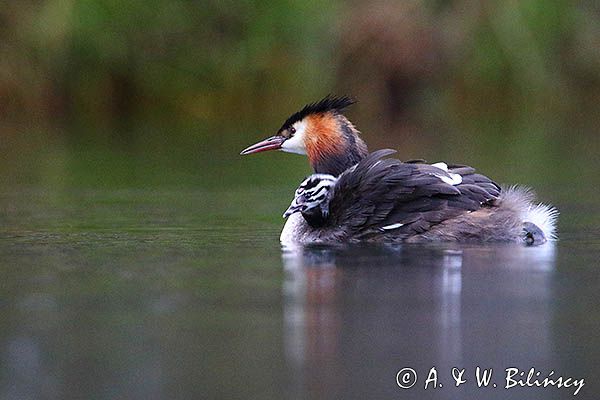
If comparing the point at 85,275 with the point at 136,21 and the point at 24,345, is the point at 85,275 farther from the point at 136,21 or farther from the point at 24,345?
the point at 136,21

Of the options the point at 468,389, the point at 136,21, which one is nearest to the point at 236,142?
the point at 136,21

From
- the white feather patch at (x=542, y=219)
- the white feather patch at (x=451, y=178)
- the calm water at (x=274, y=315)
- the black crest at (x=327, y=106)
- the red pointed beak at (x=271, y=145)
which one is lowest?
the calm water at (x=274, y=315)

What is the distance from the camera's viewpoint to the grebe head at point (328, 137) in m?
8.44

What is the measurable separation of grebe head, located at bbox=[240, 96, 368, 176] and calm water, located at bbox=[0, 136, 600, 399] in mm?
676

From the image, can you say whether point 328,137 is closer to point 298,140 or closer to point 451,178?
point 298,140

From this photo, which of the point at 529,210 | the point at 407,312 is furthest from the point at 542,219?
the point at 407,312

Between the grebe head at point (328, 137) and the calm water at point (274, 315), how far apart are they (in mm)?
676

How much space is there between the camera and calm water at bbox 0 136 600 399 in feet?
15.2

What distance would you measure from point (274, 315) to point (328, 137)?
3.08 m

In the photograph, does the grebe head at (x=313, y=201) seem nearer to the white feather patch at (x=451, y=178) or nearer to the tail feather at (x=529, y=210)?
the white feather patch at (x=451, y=178)

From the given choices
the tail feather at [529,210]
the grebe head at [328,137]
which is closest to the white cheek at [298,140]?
the grebe head at [328,137]

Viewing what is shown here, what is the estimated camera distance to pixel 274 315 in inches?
217

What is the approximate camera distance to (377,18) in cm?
2058

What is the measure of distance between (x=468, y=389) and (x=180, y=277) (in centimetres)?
211
